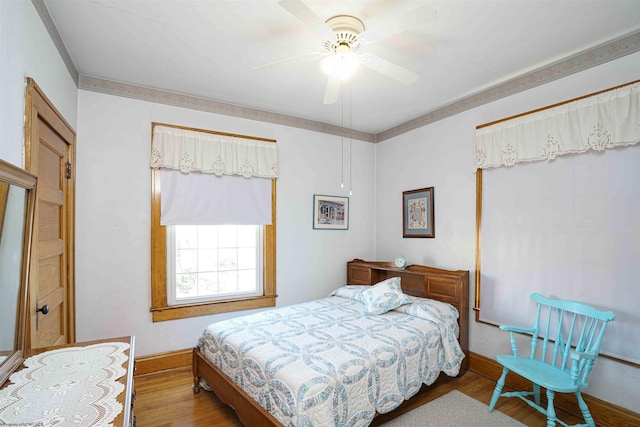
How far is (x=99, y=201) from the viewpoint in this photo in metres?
2.97

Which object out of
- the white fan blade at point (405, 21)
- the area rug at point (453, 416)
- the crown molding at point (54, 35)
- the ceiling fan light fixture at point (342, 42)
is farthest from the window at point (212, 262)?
the white fan blade at point (405, 21)

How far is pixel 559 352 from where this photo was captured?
8.62ft

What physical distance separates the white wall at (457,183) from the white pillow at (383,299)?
754 millimetres

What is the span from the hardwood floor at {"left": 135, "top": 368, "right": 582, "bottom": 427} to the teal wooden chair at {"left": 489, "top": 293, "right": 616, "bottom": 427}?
157 mm

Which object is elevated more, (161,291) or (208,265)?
(208,265)

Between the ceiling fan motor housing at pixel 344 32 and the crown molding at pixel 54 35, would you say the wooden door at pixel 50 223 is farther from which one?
the ceiling fan motor housing at pixel 344 32

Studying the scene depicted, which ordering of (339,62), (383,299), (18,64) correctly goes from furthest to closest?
(383,299) → (339,62) → (18,64)

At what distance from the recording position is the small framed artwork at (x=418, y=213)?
381cm

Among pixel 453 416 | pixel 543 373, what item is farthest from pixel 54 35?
pixel 543 373

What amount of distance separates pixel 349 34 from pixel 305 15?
0.56 metres

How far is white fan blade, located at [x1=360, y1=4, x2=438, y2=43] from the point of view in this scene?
1.58 m

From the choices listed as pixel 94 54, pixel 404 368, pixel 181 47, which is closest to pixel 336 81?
pixel 181 47

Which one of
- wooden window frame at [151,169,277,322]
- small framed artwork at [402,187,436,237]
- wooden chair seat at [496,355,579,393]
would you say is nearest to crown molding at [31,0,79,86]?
wooden window frame at [151,169,277,322]

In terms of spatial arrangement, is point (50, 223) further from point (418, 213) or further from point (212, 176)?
point (418, 213)
